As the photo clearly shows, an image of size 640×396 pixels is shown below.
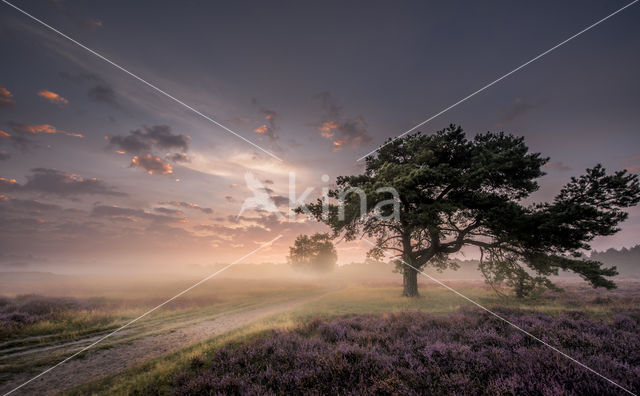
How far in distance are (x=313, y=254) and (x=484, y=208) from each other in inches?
2336

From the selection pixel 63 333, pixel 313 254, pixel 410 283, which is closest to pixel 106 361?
pixel 63 333

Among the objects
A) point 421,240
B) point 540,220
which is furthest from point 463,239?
point 540,220

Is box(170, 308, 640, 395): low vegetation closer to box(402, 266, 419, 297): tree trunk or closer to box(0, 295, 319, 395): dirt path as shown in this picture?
box(0, 295, 319, 395): dirt path

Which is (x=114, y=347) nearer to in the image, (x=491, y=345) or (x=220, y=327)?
(x=220, y=327)

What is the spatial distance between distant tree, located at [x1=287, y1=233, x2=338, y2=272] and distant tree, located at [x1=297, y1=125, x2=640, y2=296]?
47933 mm

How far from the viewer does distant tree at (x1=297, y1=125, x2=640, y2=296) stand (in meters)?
13.3

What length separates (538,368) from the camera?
4.52 m

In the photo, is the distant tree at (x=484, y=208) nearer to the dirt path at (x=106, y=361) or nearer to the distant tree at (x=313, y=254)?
the dirt path at (x=106, y=361)

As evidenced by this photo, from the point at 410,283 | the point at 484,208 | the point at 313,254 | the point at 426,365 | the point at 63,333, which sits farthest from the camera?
the point at 313,254

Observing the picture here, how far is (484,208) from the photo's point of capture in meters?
16.8

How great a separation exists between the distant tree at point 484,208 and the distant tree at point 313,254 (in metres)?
47.9

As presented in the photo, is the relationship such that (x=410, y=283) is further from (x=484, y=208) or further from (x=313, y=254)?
(x=313, y=254)

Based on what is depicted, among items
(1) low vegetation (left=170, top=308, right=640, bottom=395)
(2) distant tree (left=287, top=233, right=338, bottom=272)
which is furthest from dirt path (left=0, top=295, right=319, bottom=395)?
(2) distant tree (left=287, top=233, right=338, bottom=272)

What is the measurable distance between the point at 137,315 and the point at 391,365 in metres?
19.1
